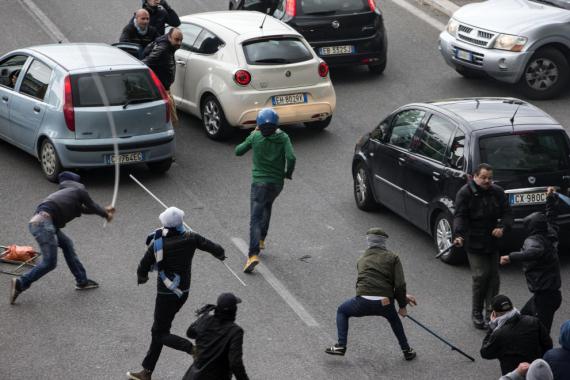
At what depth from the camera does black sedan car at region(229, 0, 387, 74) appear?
65.5ft

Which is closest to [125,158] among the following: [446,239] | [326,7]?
[446,239]

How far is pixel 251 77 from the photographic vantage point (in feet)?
56.5

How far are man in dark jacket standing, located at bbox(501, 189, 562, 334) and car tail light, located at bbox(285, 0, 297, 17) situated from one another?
32.3 ft

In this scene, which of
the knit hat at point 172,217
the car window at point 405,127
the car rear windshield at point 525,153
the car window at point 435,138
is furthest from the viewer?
the car window at point 405,127

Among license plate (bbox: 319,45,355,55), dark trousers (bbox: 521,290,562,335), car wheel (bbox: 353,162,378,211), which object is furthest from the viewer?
license plate (bbox: 319,45,355,55)

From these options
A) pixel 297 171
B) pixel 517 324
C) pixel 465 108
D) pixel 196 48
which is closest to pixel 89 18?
pixel 196 48

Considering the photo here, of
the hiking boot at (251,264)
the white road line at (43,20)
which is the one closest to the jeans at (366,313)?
the hiking boot at (251,264)

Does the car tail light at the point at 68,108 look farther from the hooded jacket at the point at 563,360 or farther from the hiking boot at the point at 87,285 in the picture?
the hooded jacket at the point at 563,360

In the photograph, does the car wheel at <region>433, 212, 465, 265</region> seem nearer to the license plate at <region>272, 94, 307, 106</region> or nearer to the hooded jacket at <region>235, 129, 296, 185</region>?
the hooded jacket at <region>235, 129, 296, 185</region>

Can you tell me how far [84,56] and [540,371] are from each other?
31.7 ft

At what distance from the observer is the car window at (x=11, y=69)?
16609mm

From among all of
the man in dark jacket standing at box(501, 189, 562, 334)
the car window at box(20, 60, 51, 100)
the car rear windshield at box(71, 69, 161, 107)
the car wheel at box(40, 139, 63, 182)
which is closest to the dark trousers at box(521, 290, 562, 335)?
the man in dark jacket standing at box(501, 189, 562, 334)

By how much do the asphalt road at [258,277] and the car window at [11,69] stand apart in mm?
1087

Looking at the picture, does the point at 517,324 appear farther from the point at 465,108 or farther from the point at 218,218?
the point at 218,218
